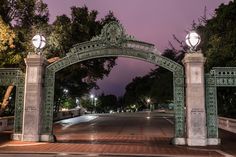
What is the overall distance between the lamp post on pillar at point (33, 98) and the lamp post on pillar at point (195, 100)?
6.48 meters

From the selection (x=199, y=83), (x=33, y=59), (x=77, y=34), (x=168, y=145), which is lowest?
(x=168, y=145)

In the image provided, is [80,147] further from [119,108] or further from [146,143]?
[119,108]

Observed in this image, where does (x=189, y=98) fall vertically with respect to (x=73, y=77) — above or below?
below

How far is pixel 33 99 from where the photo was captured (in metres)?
15.7

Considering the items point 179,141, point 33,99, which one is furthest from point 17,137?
point 179,141

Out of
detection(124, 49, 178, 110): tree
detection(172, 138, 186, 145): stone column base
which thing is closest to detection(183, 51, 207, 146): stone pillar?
detection(172, 138, 186, 145): stone column base

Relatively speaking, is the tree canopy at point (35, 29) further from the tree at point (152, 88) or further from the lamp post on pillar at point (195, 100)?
the tree at point (152, 88)

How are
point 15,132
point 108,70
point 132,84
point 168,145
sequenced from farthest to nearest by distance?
point 132,84
point 108,70
point 15,132
point 168,145

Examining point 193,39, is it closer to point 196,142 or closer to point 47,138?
point 196,142

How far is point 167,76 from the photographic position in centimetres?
5694

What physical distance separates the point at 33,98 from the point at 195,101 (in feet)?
24.1

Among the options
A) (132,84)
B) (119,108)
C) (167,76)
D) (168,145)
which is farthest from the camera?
(119,108)

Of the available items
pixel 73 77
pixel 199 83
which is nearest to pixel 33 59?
pixel 199 83

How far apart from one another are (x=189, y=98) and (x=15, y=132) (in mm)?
8216
